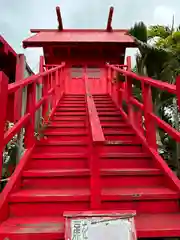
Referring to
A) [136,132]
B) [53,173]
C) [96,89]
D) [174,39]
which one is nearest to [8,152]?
[53,173]

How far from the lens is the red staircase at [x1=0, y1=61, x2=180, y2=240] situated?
2002 mm

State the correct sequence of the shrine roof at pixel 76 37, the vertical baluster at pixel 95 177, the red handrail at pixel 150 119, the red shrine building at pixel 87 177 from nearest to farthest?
the red shrine building at pixel 87 177, the vertical baluster at pixel 95 177, the red handrail at pixel 150 119, the shrine roof at pixel 76 37

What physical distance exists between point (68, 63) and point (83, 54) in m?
0.67

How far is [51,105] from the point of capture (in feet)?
18.5

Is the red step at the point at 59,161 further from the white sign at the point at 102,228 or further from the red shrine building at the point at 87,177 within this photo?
the white sign at the point at 102,228

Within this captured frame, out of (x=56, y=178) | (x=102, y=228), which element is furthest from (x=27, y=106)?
(x=102, y=228)

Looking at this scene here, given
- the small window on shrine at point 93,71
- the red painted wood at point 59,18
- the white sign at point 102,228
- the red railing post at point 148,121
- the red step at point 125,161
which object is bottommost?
the white sign at point 102,228

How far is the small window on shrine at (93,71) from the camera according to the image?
31.9 ft

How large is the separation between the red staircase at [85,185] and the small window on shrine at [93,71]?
6041 mm

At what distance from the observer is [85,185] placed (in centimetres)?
264

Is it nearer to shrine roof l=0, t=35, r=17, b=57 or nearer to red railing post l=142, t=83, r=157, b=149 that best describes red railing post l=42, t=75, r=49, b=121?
shrine roof l=0, t=35, r=17, b=57

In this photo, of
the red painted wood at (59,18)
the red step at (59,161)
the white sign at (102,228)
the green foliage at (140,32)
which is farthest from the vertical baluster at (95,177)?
the red painted wood at (59,18)

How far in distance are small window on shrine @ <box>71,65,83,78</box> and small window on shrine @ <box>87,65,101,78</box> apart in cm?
30

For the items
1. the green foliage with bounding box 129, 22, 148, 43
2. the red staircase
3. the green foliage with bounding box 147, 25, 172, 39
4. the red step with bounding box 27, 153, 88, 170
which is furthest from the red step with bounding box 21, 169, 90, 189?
the green foliage with bounding box 147, 25, 172, 39
